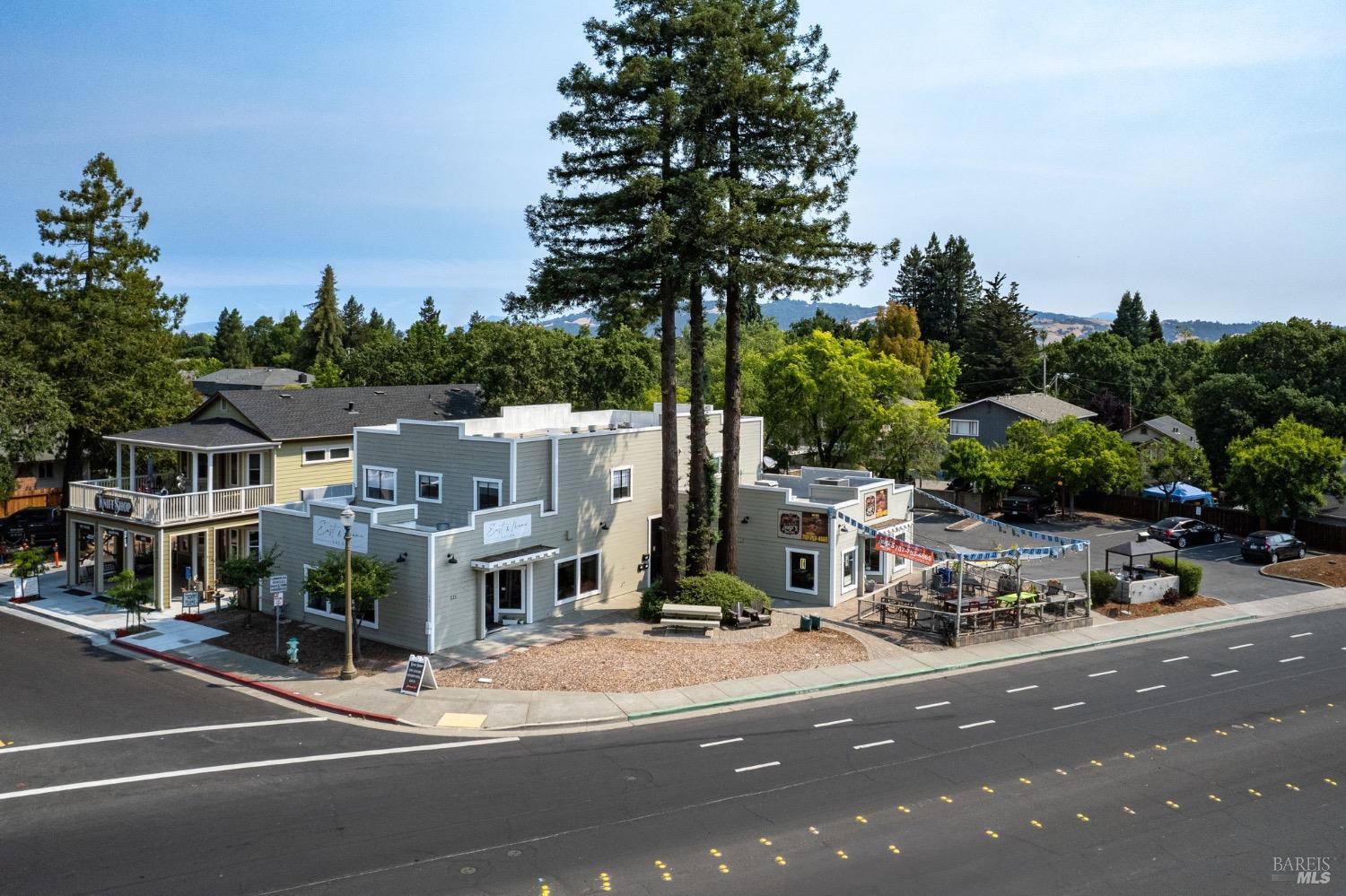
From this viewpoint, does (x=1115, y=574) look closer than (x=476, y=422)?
No

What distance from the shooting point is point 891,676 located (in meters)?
24.1

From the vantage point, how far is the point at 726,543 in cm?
3167

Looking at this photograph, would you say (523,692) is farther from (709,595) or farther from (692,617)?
(709,595)

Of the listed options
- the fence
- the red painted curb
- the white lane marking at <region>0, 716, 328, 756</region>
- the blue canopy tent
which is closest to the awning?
the red painted curb

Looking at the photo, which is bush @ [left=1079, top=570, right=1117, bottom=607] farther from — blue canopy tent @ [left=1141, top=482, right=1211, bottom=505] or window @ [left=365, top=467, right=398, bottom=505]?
window @ [left=365, top=467, right=398, bottom=505]

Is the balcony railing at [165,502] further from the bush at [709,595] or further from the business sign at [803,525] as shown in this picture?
the business sign at [803,525]

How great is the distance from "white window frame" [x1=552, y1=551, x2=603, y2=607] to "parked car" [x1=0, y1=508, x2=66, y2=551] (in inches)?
941

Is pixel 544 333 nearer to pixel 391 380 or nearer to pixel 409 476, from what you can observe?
pixel 391 380

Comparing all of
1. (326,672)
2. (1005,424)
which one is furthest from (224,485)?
(1005,424)

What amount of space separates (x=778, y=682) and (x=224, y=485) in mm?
25130

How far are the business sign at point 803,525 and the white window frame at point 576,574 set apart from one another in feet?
22.3

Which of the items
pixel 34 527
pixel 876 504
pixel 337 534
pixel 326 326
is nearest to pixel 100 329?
pixel 34 527

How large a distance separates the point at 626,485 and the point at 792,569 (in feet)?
22.8

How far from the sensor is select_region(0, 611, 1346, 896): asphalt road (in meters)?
13.2
